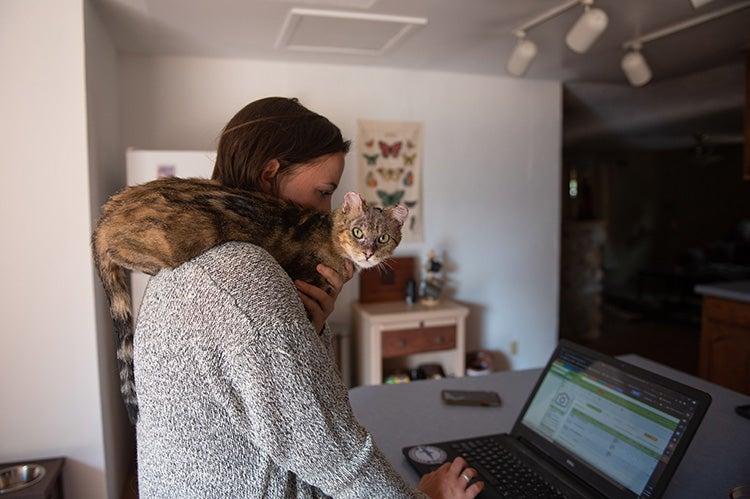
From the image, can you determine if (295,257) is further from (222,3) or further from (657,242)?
(657,242)

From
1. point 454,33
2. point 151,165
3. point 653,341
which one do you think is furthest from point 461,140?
point 653,341

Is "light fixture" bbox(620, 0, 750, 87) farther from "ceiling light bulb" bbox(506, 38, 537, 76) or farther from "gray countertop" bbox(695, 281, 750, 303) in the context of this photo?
"gray countertop" bbox(695, 281, 750, 303)

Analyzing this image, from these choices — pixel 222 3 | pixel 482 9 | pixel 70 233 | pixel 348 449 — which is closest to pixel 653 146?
pixel 482 9

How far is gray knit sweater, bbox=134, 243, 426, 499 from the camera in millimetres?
648

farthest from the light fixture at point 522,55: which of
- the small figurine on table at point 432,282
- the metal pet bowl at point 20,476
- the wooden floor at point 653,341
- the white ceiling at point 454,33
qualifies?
the wooden floor at point 653,341

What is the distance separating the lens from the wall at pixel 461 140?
10.2 ft

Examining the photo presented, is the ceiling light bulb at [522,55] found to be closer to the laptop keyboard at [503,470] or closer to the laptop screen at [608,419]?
the laptop screen at [608,419]

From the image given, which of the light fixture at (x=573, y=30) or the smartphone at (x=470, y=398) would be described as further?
the light fixture at (x=573, y=30)

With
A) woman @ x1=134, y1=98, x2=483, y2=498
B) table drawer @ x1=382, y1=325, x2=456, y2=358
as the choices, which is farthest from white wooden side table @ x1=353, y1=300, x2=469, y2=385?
woman @ x1=134, y1=98, x2=483, y2=498

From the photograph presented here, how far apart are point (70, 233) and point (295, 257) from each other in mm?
1669

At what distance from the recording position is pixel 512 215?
3883 mm

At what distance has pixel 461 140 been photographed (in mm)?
3691

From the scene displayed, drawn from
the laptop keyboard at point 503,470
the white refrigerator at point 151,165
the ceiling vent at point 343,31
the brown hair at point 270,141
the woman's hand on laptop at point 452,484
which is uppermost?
the ceiling vent at point 343,31

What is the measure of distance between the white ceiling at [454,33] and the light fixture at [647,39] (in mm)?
39
